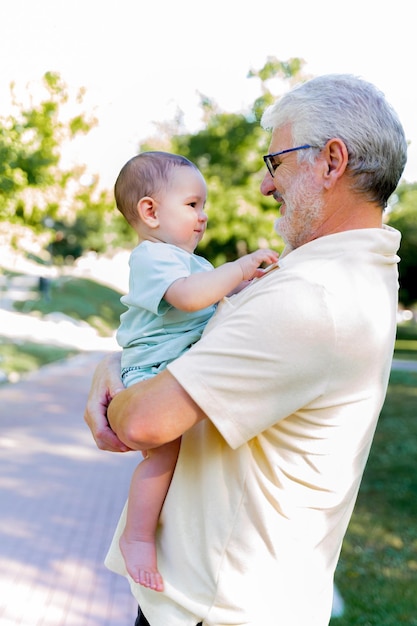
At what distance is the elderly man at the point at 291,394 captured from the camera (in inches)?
73.5

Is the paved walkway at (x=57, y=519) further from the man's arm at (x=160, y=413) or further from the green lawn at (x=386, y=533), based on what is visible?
the man's arm at (x=160, y=413)

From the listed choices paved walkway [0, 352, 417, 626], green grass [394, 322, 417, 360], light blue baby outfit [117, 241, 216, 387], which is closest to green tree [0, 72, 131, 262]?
paved walkway [0, 352, 417, 626]

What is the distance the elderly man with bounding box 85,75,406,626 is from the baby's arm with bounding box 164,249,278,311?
0.09 meters

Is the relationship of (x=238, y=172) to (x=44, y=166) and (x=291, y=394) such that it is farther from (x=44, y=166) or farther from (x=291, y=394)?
(x=291, y=394)

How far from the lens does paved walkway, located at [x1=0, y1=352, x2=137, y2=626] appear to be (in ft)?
19.0

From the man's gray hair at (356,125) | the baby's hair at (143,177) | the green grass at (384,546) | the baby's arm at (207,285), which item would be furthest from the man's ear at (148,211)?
the green grass at (384,546)

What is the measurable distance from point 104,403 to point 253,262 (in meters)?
0.58

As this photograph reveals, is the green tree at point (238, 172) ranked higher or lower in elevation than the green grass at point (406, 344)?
higher

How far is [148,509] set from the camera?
2203 mm

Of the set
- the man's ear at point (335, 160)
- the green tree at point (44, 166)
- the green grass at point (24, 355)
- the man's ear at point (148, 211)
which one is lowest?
the green grass at point (24, 355)

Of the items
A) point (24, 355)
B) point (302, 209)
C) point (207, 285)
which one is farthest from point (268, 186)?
point (24, 355)

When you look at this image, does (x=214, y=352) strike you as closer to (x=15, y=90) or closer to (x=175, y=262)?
(x=175, y=262)

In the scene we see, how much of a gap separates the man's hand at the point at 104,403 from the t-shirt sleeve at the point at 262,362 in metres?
0.47

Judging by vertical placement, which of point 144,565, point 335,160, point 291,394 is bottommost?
point 144,565
